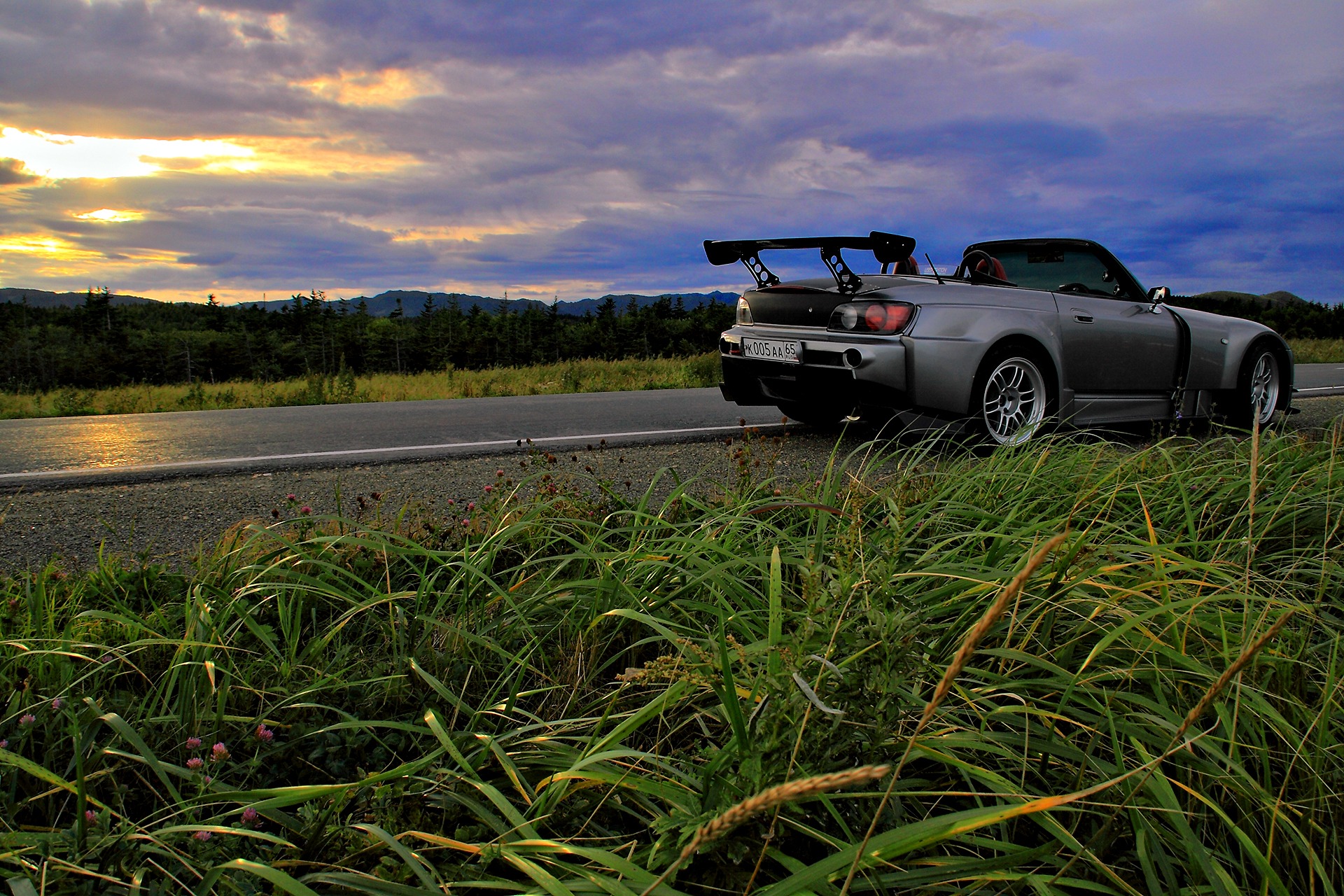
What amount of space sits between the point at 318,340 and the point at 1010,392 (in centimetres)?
10156

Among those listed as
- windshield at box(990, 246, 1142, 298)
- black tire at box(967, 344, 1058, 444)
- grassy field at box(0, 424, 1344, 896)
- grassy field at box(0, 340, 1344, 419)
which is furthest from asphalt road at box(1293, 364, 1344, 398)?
grassy field at box(0, 340, 1344, 419)

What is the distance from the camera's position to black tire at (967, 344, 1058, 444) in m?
5.16

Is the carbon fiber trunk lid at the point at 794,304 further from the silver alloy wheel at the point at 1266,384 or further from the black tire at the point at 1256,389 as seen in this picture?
the silver alloy wheel at the point at 1266,384

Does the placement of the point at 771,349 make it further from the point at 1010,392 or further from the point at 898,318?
the point at 1010,392

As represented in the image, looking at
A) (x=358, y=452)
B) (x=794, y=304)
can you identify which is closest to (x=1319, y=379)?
(x=794, y=304)

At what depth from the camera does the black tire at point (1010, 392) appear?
203 inches

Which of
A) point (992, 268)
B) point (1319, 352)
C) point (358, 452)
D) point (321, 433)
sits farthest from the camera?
point (1319, 352)

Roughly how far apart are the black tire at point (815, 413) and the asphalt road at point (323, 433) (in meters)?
0.43

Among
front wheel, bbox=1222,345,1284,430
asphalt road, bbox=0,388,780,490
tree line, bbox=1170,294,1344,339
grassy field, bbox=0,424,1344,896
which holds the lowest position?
grassy field, bbox=0,424,1344,896

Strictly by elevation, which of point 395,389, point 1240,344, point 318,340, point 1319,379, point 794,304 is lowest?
point 395,389

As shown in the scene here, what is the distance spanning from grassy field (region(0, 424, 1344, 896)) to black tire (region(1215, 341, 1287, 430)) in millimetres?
4885

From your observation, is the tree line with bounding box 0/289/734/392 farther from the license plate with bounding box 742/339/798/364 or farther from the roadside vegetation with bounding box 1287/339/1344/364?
the license plate with bounding box 742/339/798/364

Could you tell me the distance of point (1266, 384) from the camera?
6969mm

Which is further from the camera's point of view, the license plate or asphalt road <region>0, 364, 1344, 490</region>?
the license plate
